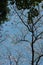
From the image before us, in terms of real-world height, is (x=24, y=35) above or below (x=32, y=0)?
below

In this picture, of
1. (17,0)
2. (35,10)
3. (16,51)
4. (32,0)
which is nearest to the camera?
(17,0)

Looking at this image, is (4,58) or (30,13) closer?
(30,13)

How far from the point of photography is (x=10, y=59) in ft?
70.7

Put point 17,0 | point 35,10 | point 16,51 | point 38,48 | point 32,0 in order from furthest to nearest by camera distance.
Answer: point 16,51, point 38,48, point 35,10, point 32,0, point 17,0

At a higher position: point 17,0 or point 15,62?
point 17,0

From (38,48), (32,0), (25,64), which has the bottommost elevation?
(25,64)

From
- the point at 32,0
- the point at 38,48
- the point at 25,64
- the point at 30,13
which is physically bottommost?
the point at 25,64

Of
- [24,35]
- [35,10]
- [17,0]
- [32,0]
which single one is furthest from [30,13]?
[24,35]

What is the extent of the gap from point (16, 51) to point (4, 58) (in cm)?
146

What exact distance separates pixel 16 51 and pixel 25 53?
33.7 inches

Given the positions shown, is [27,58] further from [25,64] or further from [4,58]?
[4,58]

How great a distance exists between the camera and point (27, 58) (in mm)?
22125

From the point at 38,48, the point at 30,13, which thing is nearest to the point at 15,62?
the point at 38,48

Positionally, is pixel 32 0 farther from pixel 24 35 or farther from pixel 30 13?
pixel 24 35
